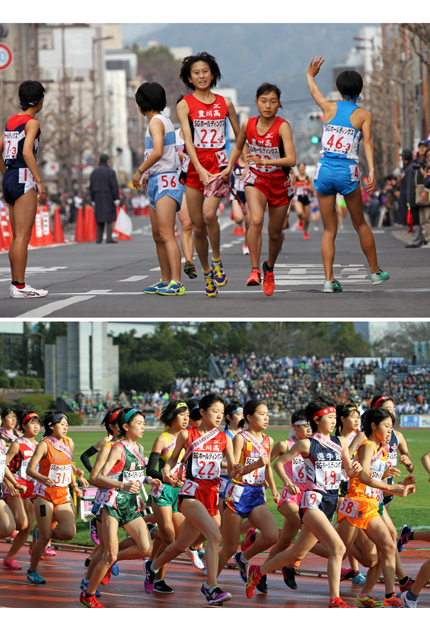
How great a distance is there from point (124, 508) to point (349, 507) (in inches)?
69.5

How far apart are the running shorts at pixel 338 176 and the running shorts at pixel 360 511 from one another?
3526mm

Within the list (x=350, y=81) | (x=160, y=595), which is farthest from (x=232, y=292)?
(x=160, y=595)

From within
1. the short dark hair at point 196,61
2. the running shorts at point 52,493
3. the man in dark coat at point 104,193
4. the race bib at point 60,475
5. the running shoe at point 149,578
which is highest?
the short dark hair at point 196,61

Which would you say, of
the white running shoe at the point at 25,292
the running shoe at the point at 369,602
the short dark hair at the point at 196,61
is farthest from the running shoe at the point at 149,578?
the short dark hair at the point at 196,61

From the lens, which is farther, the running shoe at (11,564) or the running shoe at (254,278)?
the running shoe at (254,278)

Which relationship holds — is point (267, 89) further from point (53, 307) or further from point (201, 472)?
point (201, 472)

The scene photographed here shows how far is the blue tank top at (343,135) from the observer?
35.1 ft

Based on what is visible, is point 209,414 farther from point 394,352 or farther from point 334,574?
point 394,352

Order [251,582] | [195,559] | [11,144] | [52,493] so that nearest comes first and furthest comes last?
1. [251,582]
2. [52,493]
3. [195,559]
4. [11,144]

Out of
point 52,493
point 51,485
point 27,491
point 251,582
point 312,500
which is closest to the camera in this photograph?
point 312,500

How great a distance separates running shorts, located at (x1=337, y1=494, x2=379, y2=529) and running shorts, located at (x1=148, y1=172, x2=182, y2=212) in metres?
3.98

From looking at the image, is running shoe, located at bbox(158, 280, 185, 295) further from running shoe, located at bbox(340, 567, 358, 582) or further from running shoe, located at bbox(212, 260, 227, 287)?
running shoe, located at bbox(340, 567, 358, 582)

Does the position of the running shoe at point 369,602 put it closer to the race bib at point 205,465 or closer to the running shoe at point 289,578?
the running shoe at point 289,578

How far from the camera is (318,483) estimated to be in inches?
319
